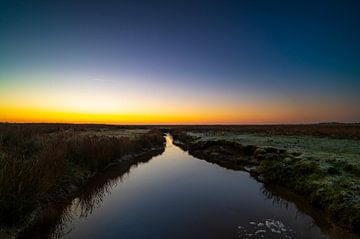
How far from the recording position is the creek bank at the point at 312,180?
34.7ft

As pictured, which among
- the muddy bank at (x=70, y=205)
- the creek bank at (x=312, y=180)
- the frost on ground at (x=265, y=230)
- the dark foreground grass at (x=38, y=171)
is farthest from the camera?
the creek bank at (x=312, y=180)

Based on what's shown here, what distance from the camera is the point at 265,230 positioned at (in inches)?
376

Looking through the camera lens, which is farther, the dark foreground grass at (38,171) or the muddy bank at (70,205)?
the muddy bank at (70,205)

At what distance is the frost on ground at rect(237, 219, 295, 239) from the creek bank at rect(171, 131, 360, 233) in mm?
2220

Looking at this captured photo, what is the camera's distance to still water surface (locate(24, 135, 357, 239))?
9266 mm

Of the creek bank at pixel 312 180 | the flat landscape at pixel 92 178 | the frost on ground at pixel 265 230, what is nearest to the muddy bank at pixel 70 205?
the flat landscape at pixel 92 178

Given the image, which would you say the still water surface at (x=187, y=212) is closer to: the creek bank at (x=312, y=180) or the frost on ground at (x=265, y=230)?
the frost on ground at (x=265, y=230)

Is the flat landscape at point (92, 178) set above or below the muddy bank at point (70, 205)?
above

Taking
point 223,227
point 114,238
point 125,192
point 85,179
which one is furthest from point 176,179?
point 114,238

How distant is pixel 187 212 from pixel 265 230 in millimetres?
3352

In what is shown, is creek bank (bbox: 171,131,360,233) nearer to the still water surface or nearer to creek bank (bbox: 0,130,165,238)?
the still water surface

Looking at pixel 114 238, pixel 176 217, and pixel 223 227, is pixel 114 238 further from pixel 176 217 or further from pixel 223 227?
pixel 223 227

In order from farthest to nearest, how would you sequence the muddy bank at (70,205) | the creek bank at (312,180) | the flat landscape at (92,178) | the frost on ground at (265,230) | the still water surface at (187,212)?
the creek bank at (312,180), the still water surface at (187,212), the frost on ground at (265,230), the muddy bank at (70,205), the flat landscape at (92,178)

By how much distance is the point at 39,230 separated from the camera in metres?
8.83
